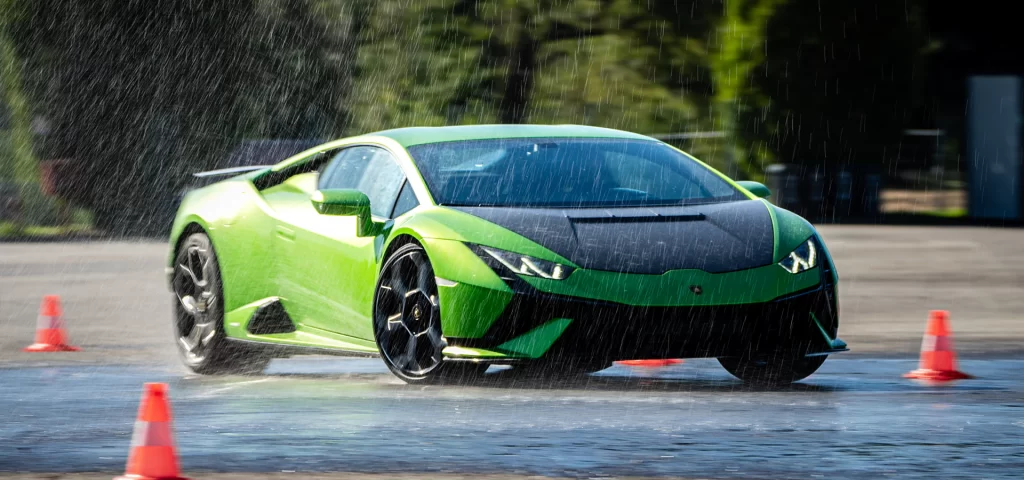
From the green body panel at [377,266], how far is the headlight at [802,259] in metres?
0.03

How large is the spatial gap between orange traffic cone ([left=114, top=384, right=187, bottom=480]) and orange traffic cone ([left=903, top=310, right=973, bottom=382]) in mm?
4574

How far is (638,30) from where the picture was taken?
3050cm

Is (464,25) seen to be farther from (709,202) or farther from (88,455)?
(88,455)

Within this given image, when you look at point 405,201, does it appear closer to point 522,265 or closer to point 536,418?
point 522,265

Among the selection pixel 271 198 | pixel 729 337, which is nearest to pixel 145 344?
pixel 271 198

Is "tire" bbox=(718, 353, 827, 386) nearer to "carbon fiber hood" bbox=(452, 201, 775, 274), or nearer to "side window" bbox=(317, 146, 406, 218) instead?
"carbon fiber hood" bbox=(452, 201, 775, 274)

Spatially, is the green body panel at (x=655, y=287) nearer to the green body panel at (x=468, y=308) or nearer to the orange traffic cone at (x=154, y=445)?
the green body panel at (x=468, y=308)

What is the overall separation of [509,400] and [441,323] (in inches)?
18.6

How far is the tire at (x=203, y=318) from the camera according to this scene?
11.0 meters

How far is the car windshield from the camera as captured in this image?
9695mm

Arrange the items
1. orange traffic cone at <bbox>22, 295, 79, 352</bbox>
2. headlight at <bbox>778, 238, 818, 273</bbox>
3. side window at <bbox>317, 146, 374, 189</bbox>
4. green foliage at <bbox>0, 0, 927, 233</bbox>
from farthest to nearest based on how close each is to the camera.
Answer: green foliage at <bbox>0, 0, 927, 233</bbox> < orange traffic cone at <bbox>22, 295, 79, 352</bbox> < side window at <bbox>317, 146, 374, 189</bbox> < headlight at <bbox>778, 238, 818, 273</bbox>

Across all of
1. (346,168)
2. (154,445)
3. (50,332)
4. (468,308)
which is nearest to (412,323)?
(468,308)

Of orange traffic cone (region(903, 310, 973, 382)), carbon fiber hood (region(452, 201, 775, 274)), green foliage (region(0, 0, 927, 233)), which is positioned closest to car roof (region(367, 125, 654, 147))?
carbon fiber hood (region(452, 201, 775, 274))

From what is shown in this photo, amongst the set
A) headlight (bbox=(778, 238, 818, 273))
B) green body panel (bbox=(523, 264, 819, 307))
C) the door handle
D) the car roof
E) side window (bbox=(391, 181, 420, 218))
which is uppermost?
the car roof
